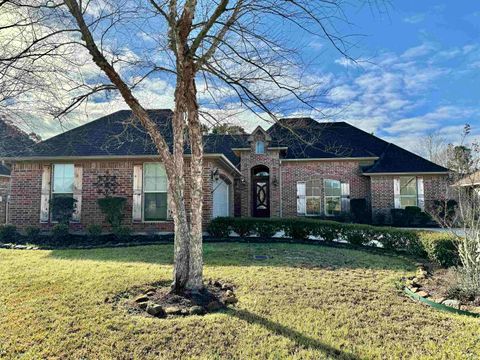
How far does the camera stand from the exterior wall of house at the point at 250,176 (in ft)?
60.4

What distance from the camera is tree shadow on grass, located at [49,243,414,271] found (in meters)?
7.46

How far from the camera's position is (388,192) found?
17.2m

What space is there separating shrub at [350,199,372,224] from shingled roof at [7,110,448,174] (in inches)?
64.3

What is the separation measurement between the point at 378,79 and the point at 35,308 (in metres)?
6.77

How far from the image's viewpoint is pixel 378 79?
21.2ft

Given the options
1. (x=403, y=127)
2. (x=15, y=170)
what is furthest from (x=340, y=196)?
(x=15, y=170)

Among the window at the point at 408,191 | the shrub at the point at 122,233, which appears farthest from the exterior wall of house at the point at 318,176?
the shrub at the point at 122,233

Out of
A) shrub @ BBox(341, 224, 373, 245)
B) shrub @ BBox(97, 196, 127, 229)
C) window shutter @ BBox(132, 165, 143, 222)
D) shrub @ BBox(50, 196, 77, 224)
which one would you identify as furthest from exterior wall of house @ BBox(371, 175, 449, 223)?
shrub @ BBox(50, 196, 77, 224)

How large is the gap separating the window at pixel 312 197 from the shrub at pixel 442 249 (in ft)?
33.6

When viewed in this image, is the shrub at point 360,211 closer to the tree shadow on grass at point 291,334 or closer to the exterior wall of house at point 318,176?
the exterior wall of house at point 318,176

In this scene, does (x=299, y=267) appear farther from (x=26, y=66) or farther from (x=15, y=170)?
(x=15, y=170)

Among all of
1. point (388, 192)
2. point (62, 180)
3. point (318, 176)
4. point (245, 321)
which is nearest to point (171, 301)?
point (245, 321)

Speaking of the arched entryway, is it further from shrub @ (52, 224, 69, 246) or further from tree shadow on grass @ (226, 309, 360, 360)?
tree shadow on grass @ (226, 309, 360, 360)

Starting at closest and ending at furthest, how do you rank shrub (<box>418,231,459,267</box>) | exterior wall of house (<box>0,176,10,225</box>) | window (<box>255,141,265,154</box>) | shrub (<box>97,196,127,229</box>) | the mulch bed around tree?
the mulch bed around tree < shrub (<box>418,231,459,267</box>) < shrub (<box>97,196,127,229</box>) < window (<box>255,141,265,154</box>) < exterior wall of house (<box>0,176,10,225</box>)
